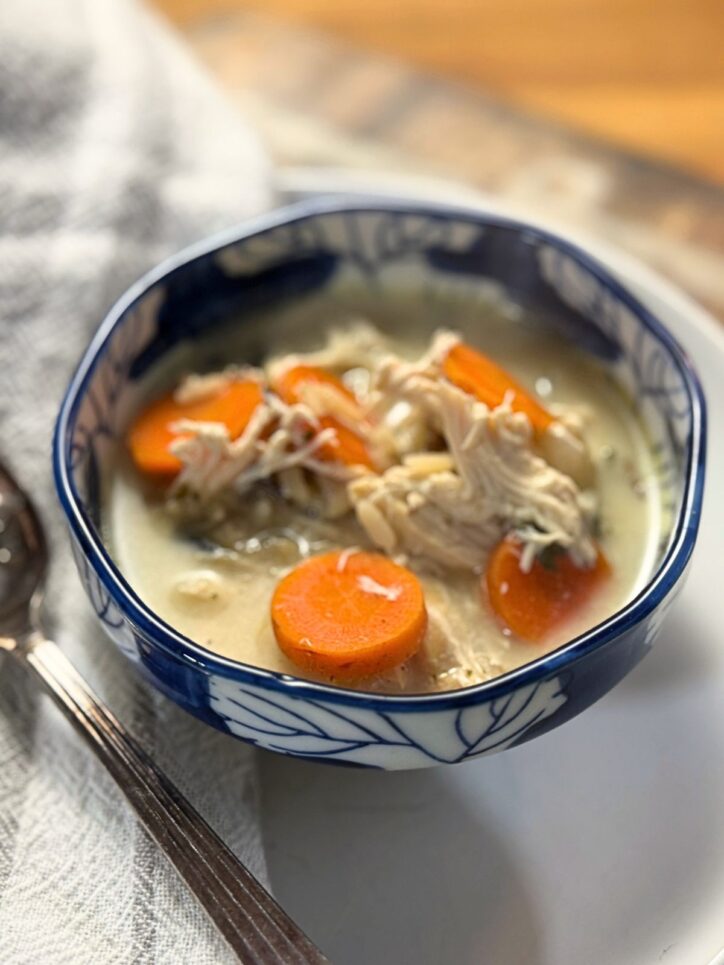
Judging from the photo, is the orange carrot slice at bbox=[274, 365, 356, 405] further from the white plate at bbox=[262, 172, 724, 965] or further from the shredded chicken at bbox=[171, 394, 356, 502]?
the white plate at bbox=[262, 172, 724, 965]

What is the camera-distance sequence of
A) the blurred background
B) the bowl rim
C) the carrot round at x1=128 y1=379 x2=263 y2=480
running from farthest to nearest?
the blurred background < the carrot round at x1=128 y1=379 x2=263 y2=480 < the bowl rim

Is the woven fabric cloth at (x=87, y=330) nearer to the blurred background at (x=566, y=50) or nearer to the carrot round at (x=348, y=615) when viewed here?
the carrot round at (x=348, y=615)

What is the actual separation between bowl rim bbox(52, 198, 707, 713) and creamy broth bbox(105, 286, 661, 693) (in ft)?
0.38

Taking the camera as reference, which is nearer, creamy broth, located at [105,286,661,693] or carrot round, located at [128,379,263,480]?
creamy broth, located at [105,286,661,693]

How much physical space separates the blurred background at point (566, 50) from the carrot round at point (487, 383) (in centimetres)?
90

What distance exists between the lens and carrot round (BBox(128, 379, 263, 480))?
4.08 feet

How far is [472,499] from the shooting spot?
1.15 metres

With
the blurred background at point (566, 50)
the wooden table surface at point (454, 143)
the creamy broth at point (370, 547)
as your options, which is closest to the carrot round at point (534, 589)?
the creamy broth at point (370, 547)

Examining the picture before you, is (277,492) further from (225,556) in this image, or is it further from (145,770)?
(145,770)

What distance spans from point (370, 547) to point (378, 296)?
445 millimetres

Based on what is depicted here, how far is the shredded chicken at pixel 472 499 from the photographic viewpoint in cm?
114

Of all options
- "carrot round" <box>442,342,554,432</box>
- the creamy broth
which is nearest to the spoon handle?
the creamy broth

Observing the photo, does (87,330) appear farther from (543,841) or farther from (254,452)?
(543,841)

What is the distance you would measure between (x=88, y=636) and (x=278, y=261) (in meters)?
0.53
